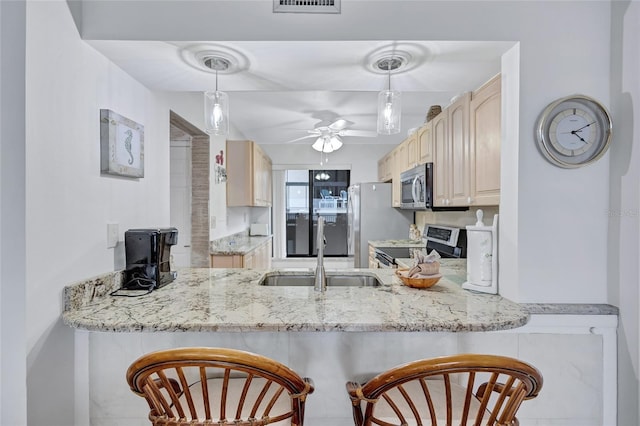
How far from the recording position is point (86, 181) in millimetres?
1366

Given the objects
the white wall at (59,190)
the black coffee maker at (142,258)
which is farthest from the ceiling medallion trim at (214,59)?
the black coffee maker at (142,258)

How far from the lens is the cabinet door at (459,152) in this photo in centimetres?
205

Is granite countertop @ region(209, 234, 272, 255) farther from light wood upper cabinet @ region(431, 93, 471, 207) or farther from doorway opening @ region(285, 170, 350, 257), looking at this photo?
light wood upper cabinet @ region(431, 93, 471, 207)

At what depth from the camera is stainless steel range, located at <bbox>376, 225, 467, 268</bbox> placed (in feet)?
9.02

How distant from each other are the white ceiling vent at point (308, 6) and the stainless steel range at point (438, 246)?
208cm

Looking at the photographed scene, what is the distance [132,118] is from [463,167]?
6.57ft

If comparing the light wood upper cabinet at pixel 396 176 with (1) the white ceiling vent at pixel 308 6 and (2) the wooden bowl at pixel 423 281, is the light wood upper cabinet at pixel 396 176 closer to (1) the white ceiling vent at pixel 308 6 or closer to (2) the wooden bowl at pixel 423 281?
(2) the wooden bowl at pixel 423 281

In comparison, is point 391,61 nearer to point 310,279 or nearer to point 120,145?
point 310,279

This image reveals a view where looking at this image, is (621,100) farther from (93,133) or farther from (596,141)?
(93,133)

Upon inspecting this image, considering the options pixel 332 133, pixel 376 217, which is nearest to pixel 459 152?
pixel 376 217

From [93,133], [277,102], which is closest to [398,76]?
[93,133]

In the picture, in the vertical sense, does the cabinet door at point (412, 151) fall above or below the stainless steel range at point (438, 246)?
above

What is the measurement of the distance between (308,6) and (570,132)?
1.21 metres

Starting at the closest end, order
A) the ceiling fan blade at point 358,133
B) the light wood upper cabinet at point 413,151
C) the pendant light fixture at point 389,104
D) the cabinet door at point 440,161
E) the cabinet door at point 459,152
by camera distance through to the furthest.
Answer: the pendant light fixture at point 389,104 → the cabinet door at point 459,152 → the cabinet door at point 440,161 → the light wood upper cabinet at point 413,151 → the ceiling fan blade at point 358,133
